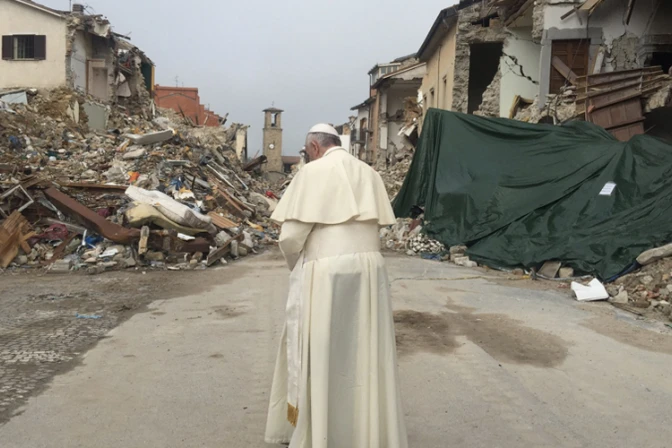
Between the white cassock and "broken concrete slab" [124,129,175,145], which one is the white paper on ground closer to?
the white cassock

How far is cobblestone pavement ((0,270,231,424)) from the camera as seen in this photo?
453 cm

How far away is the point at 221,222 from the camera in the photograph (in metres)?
13.1

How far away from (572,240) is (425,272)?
2509 mm

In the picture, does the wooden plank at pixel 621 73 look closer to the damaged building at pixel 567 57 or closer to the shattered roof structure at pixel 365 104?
the damaged building at pixel 567 57

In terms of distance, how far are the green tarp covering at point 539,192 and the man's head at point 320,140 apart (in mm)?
6986

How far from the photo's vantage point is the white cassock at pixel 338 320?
9.26ft

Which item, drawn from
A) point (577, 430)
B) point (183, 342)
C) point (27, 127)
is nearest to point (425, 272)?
point (183, 342)

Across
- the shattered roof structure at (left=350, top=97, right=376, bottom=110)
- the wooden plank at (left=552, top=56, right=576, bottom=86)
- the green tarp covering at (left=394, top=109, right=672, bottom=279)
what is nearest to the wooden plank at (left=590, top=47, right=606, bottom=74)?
the wooden plank at (left=552, top=56, right=576, bottom=86)

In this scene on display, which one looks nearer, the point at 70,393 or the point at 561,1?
the point at 70,393

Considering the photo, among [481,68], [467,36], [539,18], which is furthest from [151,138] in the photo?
[481,68]

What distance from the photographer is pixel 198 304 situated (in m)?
7.45

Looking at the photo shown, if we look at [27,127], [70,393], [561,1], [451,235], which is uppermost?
[561,1]

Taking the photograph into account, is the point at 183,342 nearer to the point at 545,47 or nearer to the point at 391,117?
the point at 545,47

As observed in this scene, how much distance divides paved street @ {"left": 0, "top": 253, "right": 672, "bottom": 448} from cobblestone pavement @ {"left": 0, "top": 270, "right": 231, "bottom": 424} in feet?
0.10
